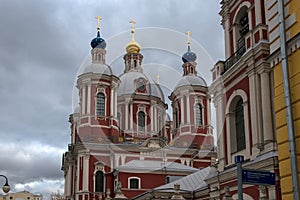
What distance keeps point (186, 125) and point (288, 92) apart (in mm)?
34479

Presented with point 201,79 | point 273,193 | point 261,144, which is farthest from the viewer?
point 201,79

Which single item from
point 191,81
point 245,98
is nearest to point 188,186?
point 245,98

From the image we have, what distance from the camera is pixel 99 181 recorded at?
3750 centimetres

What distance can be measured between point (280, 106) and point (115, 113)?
32.7 metres

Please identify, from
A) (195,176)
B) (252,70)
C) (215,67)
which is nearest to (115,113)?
(195,176)

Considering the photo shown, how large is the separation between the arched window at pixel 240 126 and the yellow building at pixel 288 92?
26.8ft

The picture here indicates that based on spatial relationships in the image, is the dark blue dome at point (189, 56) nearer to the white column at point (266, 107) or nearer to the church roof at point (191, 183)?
the church roof at point (191, 183)

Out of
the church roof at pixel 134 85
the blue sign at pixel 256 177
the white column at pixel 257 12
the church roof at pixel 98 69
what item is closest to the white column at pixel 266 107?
the white column at pixel 257 12

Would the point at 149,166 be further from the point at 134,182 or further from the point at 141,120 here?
the point at 141,120

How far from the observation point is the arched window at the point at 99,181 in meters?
37.2

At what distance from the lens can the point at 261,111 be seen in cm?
1587

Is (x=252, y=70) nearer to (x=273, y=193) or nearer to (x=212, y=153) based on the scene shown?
(x=273, y=193)

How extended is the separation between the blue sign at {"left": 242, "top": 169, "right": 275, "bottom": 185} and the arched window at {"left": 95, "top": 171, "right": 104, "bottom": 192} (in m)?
Result: 29.1

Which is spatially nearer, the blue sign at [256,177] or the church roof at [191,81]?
the blue sign at [256,177]
